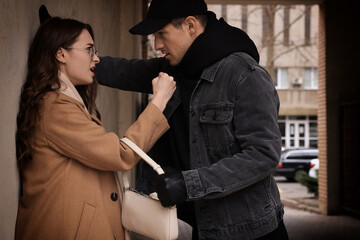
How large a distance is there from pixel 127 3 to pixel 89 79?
4.15 m

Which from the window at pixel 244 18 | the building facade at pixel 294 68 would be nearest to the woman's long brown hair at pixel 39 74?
the window at pixel 244 18

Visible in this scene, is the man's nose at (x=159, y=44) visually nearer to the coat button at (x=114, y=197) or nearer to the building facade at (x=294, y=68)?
the coat button at (x=114, y=197)

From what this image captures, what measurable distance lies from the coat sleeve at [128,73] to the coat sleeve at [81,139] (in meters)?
1.08

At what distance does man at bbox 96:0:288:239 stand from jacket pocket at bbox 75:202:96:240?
1.20 ft

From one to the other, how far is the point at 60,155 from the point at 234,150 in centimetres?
89

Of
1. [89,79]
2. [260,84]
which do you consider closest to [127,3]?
[89,79]

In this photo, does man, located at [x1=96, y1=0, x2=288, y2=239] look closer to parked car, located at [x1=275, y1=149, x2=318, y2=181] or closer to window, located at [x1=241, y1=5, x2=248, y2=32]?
parked car, located at [x1=275, y1=149, x2=318, y2=181]

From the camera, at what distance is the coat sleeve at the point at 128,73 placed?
3398mm

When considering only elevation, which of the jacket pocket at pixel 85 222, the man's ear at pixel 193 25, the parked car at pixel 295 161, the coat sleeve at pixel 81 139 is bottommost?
the parked car at pixel 295 161

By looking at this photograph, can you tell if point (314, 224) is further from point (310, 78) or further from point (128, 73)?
point (310, 78)

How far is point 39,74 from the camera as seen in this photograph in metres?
2.38

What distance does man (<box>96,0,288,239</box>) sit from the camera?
91.3 inches

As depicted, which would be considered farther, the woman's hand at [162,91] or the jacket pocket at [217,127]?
the woman's hand at [162,91]

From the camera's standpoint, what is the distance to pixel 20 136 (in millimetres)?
2295
